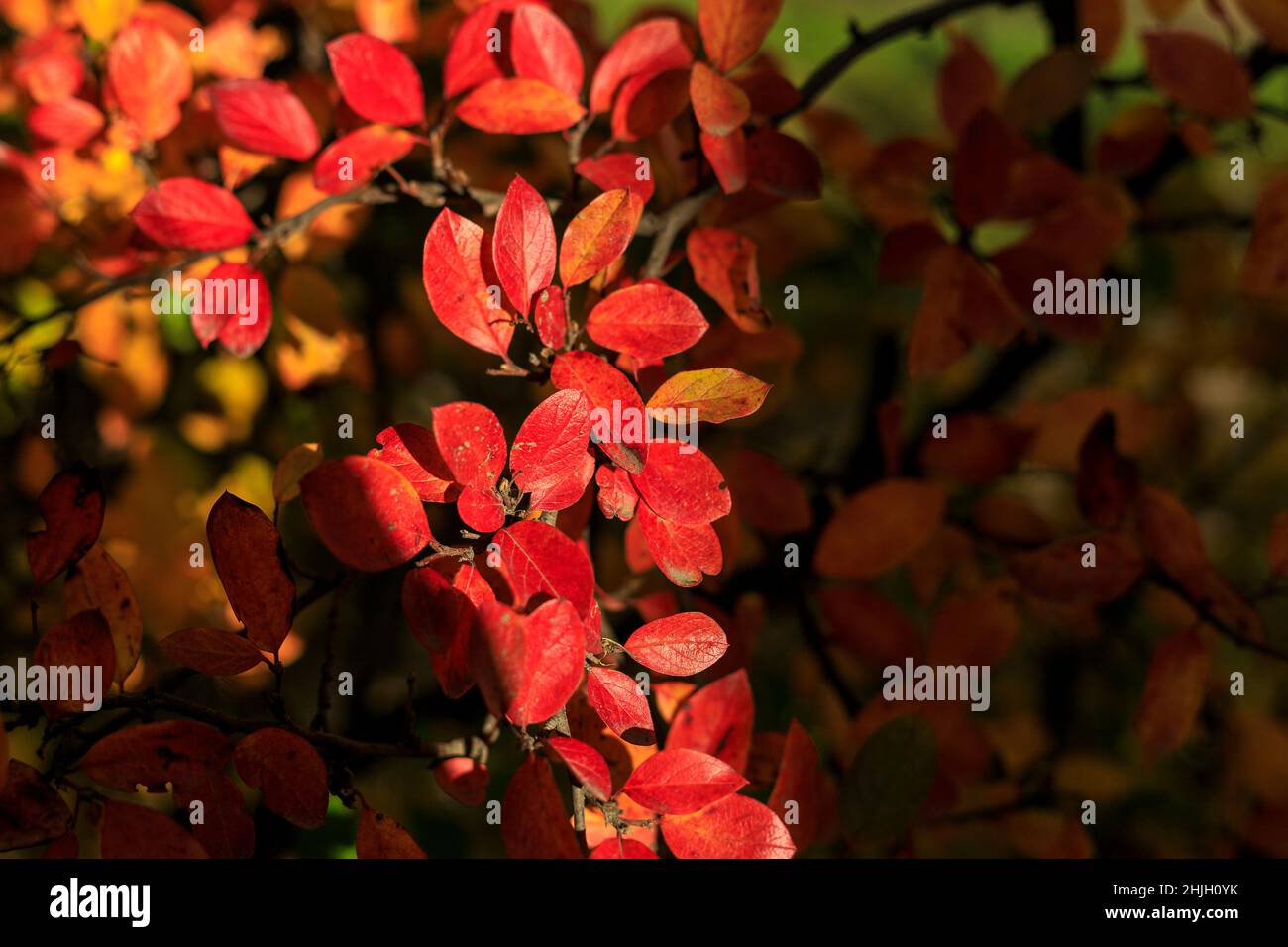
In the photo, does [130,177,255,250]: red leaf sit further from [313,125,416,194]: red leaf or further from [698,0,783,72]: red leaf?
[698,0,783,72]: red leaf

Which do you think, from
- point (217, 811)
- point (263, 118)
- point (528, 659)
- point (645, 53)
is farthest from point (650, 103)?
point (217, 811)

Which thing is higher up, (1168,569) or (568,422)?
(568,422)

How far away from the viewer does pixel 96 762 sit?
51cm

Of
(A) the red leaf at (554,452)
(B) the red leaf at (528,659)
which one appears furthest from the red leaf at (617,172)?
(B) the red leaf at (528,659)

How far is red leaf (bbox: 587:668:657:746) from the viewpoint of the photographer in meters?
0.52

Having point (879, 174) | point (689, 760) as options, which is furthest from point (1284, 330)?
point (689, 760)

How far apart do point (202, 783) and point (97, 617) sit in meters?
0.10

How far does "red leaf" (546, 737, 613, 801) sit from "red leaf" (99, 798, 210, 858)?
0.18 metres

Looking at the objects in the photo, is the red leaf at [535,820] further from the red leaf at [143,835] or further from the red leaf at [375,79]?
the red leaf at [375,79]

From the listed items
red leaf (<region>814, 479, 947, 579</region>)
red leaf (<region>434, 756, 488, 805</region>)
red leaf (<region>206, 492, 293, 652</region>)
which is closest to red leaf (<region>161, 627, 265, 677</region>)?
red leaf (<region>206, 492, 293, 652</region>)

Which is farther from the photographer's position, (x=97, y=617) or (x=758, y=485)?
(x=758, y=485)
